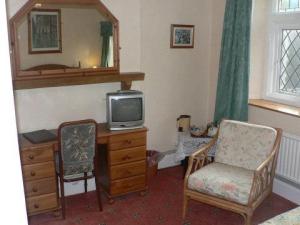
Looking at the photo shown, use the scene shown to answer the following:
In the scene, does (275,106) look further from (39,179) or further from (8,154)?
(8,154)

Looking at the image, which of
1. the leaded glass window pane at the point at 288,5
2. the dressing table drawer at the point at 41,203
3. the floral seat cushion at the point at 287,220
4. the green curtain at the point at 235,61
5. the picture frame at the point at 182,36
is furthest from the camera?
the picture frame at the point at 182,36

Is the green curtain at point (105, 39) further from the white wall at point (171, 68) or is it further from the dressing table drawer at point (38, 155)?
the dressing table drawer at point (38, 155)

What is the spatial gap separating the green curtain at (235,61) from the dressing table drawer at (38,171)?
6.42ft

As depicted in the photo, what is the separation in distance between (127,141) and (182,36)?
1494mm

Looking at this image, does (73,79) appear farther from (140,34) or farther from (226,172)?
(226,172)

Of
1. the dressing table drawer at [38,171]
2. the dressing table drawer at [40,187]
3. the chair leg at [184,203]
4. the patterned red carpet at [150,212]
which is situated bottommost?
the patterned red carpet at [150,212]

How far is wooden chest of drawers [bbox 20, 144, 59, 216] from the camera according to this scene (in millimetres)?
2869

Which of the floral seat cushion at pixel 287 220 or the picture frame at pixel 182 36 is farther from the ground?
the picture frame at pixel 182 36

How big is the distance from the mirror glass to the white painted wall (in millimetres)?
2569

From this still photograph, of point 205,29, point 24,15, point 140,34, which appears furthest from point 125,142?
point 205,29

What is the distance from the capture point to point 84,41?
3227 millimetres

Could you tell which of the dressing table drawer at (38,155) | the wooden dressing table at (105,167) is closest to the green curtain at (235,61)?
the wooden dressing table at (105,167)

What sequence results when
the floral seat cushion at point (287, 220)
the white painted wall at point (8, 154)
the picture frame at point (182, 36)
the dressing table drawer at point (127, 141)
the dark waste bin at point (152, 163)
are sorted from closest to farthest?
the white painted wall at point (8, 154)
the floral seat cushion at point (287, 220)
the dressing table drawer at point (127, 141)
the dark waste bin at point (152, 163)
the picture frame at point (182, 36)

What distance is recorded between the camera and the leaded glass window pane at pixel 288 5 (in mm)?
3393
